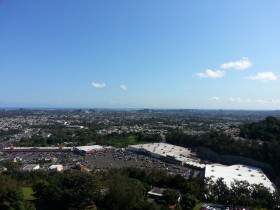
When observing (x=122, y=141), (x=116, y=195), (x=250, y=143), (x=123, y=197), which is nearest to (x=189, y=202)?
(x=123, y=197)

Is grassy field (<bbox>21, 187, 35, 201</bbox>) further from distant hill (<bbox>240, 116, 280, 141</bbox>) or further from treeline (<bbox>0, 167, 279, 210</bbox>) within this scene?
distant hill (<bbox>240, 116, 280, 141</bbox>)

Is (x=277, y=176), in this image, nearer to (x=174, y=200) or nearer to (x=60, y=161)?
(x=174, y=200)

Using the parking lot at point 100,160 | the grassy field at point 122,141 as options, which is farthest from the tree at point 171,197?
the grassy field at point 122,141

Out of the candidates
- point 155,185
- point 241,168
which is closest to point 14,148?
point 155,185

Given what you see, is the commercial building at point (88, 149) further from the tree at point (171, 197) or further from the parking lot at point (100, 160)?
the tree at point (171, 197)

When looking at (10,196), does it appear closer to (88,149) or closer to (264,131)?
(88,149)

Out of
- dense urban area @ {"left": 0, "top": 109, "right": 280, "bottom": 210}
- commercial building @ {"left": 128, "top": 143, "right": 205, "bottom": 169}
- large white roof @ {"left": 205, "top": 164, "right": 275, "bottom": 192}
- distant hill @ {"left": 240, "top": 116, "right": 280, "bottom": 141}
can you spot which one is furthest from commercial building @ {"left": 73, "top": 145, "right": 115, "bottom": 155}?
distant hill @ {"left": 240, "top": 116, "right": 280, "bottom": 141}

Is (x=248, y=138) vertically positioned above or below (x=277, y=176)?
above
